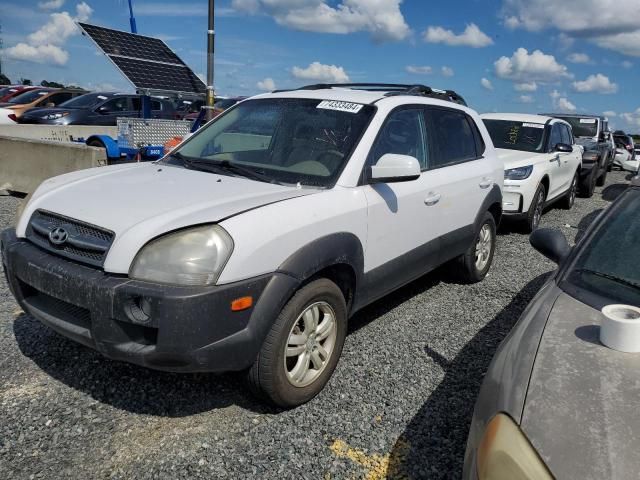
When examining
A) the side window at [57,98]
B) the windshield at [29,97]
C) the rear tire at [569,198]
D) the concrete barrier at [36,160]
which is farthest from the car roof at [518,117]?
the windshield at [29,97]

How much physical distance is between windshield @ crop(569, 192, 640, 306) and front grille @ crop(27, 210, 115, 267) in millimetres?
2226

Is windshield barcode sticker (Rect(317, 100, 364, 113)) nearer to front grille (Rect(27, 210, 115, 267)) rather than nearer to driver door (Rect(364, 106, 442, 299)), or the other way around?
driver door (Rect(364, 106, 442, 299))

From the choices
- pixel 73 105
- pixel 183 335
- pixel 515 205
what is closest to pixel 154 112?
pixel 73 105

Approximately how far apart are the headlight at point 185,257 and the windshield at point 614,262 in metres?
1.65

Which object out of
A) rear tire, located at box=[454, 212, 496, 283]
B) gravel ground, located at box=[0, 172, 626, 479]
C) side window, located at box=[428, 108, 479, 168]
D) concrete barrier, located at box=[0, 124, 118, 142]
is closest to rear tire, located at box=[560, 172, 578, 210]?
rear tire, located at box=[454, 212, 496, 283]

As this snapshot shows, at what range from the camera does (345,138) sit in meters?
3.49

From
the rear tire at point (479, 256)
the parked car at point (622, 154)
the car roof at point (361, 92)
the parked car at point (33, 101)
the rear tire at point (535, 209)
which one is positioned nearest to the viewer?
the car roof at point (361, 92)

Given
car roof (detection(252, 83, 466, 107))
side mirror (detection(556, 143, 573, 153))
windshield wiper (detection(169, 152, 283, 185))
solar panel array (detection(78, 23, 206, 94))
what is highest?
solar panel array (detection(78, 23, 206, 94))

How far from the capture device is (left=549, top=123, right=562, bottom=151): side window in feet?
28.5

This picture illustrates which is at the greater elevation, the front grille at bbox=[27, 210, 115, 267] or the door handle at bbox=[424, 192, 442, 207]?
the door handle at bbox=[424, 192, 442, 207]

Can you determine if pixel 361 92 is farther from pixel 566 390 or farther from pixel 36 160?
pixel 36 160

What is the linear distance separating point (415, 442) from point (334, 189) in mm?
1459

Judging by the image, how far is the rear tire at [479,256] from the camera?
5043mm

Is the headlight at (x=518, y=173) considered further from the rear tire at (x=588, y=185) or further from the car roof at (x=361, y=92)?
the rear tire at (x=588, y=185)
